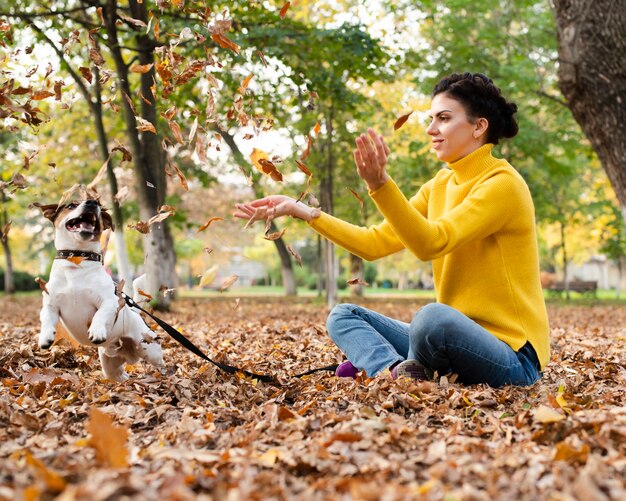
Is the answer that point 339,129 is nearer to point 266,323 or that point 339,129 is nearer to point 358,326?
point 266,323

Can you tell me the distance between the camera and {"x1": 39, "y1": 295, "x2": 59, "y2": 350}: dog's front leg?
10.1 feet

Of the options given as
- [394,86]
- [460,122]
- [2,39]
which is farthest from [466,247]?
[394,86]

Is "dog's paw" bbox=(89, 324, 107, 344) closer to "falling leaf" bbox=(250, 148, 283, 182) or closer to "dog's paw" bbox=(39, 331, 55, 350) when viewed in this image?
"dog's paw" bbox=(39, 331, 55, 350)

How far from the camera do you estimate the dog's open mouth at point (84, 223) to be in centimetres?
324

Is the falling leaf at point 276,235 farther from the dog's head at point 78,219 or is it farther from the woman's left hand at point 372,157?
the dog's head at point 78,219

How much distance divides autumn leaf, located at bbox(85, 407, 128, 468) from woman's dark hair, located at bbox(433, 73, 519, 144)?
2477 millimetres

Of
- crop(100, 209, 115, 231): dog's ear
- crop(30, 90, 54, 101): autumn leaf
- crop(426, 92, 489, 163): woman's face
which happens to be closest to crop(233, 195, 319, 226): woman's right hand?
crop(100, 209, 115, 231): dog's ear

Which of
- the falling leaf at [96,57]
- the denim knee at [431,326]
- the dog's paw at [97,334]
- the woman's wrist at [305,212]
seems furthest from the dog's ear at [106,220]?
the denim knee at [431,326]

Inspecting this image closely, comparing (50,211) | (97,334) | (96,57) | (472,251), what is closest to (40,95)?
(96,57)

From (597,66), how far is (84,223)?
18.9 ft

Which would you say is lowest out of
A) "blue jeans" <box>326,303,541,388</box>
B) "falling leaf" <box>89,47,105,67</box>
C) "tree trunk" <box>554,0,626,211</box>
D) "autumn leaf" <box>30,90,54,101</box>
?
"blue jeans" <box>326,303,541,388</box>

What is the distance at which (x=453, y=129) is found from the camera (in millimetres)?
3453

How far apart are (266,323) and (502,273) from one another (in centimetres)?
549

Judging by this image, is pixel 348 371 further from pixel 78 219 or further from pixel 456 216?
pixel 78 219
